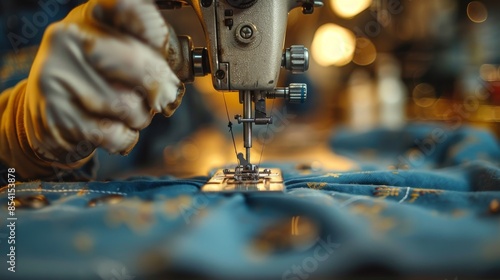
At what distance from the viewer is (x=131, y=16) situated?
1.92 ft

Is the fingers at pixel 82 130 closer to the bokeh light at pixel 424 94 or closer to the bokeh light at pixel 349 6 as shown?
the bokeh light at pixel 349 6

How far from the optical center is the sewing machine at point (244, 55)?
0.73 m

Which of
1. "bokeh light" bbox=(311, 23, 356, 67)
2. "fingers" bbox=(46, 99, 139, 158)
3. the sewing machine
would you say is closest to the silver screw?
the sewing machine

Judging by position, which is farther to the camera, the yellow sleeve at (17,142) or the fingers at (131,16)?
the yellow sleeve at (17,142)

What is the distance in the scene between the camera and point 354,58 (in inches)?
→ 112

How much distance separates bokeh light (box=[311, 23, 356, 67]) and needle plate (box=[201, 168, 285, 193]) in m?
1.66

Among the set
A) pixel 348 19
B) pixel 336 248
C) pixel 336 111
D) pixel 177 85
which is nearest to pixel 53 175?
pixel 177 85

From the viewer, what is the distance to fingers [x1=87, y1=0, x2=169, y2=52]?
1.91ft

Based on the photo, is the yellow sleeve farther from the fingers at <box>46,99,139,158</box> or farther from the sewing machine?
the sewing machine

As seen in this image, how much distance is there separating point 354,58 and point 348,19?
332mm

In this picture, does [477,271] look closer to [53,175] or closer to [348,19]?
[53,175]

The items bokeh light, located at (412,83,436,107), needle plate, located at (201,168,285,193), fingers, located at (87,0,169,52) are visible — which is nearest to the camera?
fingers, located at (87,0,169,52)

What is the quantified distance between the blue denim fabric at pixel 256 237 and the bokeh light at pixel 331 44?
185 centimetres

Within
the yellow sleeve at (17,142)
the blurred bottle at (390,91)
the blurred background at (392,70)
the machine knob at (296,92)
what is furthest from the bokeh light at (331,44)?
the yellow sleeve at (17,142)
